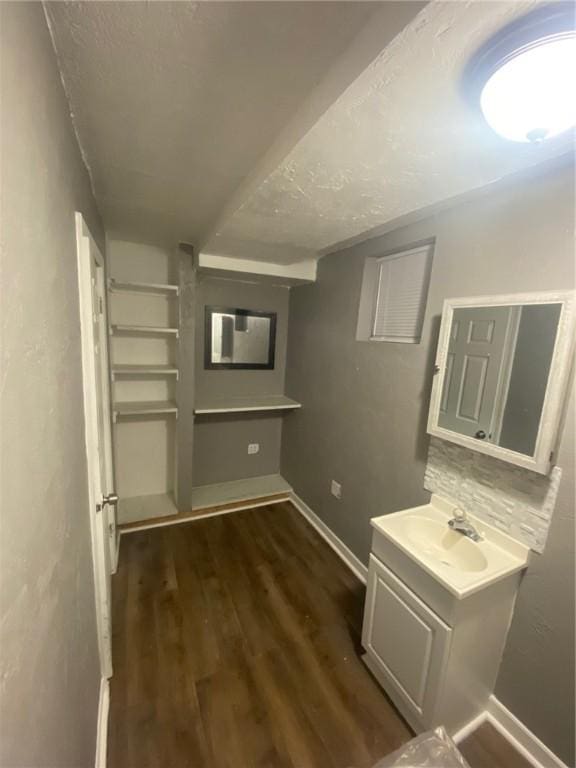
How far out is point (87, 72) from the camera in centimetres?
88

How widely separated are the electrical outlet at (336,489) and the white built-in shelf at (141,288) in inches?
76.8

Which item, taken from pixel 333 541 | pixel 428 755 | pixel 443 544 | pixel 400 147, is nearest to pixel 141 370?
pixel 333 541

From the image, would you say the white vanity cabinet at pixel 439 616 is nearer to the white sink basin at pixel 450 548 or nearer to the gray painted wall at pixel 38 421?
the white sink basin at pixel 450 548

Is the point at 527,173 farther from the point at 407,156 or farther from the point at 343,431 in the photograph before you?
the point at 343,431

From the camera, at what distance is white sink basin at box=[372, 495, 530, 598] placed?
1180mm

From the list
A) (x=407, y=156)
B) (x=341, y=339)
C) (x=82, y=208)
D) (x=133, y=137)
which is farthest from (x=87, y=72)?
(x=341, y=339)

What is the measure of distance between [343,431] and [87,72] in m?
2.18

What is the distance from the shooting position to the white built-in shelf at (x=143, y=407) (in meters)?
2.50

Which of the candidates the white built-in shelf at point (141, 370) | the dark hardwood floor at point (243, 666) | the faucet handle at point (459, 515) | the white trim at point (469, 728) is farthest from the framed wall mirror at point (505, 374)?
the white built-in shelf at point (141, 370)

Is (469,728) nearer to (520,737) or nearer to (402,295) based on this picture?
(520,737)

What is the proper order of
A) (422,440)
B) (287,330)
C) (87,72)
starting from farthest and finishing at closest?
(287,330) → (422,440) → (87,72)

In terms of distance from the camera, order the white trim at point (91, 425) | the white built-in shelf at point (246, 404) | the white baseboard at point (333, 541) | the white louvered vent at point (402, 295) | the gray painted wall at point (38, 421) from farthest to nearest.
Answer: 1. the white built-in shelf at point (246, 404)
2. the white baseboard at point (333, 541)
3. the white louvered vent at point (402, 295)
4. the white trim at point (91, 425)
5. the gray painted wall at point (38, 421)

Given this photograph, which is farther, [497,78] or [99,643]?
[99,643]

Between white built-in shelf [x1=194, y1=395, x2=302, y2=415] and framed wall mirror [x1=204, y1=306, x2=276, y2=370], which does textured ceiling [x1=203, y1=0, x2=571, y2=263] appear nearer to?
framed wall mirror [x1=204, y1=306, x2=276, y2=370]
